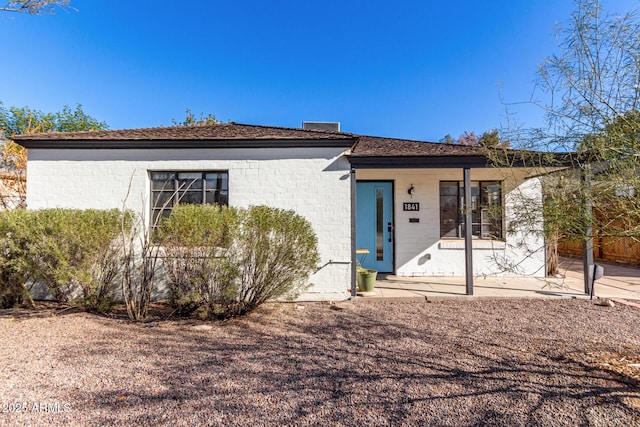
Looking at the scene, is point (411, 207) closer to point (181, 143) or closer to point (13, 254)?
point (181, 143)

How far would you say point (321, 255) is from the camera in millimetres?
5730

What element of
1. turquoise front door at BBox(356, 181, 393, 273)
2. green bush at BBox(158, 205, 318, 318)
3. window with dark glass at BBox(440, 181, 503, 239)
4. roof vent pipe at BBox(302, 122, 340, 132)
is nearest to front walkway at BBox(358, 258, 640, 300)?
turquoise front door at BBox(356, 181, 393, 273)

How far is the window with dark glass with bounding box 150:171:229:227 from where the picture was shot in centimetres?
591

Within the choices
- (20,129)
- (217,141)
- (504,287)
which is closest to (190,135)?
(217,141)

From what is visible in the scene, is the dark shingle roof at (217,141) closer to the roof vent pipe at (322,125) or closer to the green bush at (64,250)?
the green bush at (64,250)

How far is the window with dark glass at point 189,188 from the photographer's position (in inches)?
233

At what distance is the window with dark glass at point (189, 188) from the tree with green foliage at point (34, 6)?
11.5 ft

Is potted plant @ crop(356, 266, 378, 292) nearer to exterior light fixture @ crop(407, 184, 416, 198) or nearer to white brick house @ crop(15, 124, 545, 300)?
white brick house @ crop(15, 124, 545, 300)

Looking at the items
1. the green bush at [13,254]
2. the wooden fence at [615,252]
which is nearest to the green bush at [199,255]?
the green bush at [13,254]

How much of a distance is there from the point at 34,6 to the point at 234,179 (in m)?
4.90

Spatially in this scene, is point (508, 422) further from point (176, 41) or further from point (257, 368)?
point (176, 41)

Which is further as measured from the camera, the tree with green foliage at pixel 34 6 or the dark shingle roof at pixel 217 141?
the dark shingle roof at pixel 217 141

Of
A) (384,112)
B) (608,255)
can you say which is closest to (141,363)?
(384,112)

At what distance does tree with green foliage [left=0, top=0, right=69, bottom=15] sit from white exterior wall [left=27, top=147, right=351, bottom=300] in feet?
8.53
